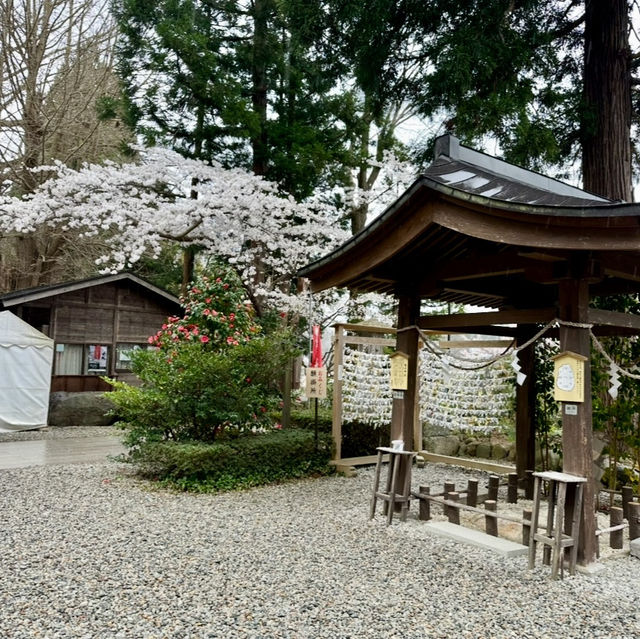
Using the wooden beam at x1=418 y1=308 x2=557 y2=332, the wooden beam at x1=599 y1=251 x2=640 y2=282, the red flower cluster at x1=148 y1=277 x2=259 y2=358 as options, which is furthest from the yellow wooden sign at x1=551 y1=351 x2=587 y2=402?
the red flower cluster at x1=148 y1=277 x2=259 y2=358

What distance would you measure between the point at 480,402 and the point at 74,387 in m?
9.42

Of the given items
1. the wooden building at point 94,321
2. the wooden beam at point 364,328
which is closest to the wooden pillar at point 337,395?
the wooden beam at point 364,328

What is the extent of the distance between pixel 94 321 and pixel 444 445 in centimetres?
845

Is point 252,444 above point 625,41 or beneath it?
beneath

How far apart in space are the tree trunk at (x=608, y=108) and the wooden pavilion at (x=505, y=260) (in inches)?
130

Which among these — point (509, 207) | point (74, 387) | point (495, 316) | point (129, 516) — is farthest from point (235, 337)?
point (74, 387)

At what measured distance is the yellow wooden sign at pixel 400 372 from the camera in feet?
16.4

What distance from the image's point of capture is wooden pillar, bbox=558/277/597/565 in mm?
3742

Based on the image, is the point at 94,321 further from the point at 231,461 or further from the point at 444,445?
the point at 444,445

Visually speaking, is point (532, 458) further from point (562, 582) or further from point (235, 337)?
point (235, 337)

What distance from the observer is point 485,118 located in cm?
779

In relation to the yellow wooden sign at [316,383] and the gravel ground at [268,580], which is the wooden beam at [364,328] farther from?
the gravel ground at [268,580]

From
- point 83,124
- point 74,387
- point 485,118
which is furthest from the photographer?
point 83,124

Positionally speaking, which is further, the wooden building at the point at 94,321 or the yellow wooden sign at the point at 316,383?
the wooden building at the point at 94,321
